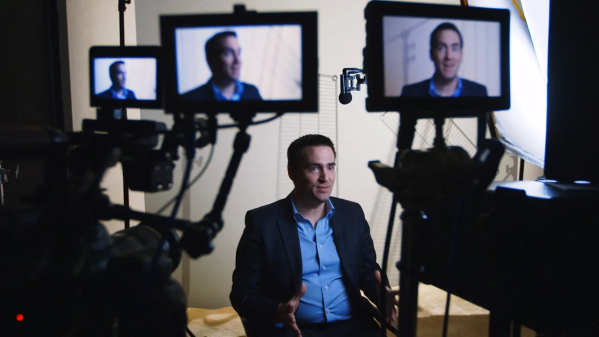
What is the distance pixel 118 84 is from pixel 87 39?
1.50 metres

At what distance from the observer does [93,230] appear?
2.13 ft

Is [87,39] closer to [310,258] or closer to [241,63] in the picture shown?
[310,258]

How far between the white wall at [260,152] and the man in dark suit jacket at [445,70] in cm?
188

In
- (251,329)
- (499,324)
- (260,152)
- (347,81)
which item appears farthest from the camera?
Answer: (260,152)

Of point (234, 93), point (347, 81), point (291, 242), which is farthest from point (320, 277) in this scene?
point (234, 93)

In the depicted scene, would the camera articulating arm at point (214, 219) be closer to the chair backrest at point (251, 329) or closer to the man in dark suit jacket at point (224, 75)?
the man in dark suit jacket at point (224, 75)

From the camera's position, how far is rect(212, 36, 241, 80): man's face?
68cm

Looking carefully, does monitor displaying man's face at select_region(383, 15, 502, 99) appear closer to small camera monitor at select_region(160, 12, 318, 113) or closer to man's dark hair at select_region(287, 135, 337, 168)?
small camera monitor at select_region(160, 12, 318, 113)

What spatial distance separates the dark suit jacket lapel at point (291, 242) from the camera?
1518 millimetres

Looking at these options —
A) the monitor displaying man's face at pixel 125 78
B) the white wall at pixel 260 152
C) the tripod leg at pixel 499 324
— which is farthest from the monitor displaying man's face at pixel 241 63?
the white wall at pixel 260 152

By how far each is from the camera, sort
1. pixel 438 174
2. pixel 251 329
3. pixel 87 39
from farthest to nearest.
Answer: pixel 87 39
pixel 251 329
pixel 438 174

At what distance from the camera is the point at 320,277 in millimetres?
1579

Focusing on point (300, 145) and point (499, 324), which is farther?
point (300, 145)

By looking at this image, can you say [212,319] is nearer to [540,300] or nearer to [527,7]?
[540,300]
